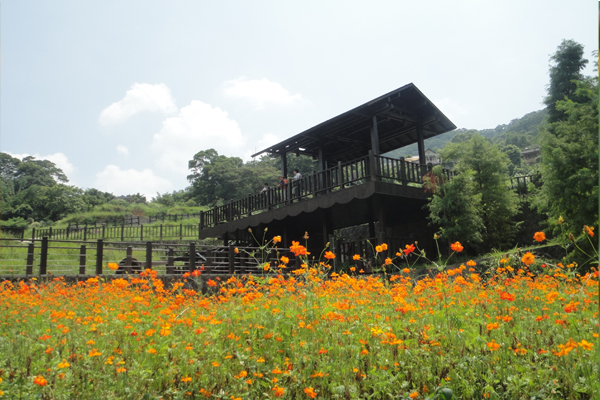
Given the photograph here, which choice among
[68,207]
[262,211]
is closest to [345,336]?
[262,211]

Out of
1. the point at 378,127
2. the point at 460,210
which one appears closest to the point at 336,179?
the point at 460,210

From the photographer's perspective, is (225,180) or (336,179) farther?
(225,180)

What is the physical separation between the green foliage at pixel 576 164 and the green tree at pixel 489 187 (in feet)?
9.33

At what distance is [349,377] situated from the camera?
121 inches

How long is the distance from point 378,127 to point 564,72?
474 inches

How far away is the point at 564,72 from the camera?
68.5 feet

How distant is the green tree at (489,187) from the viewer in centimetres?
1225

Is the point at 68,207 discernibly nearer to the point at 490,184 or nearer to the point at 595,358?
the point at 490,184

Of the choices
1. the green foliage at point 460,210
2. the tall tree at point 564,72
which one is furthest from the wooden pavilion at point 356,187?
the tall tree at point 564,72

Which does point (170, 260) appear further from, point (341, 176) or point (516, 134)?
point (516, 134)

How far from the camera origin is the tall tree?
20359mm

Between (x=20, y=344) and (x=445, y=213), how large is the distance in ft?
34.4

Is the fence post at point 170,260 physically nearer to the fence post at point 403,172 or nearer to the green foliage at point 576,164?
the fence post at point 403,172

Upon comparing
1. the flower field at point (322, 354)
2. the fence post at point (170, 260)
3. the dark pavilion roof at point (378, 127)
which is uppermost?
the dark pavilion roof at point (378, 127)
